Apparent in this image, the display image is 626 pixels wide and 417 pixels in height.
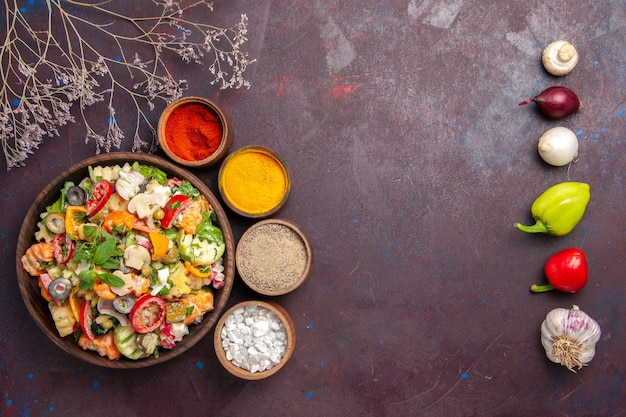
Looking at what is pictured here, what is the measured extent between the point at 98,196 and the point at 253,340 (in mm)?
973

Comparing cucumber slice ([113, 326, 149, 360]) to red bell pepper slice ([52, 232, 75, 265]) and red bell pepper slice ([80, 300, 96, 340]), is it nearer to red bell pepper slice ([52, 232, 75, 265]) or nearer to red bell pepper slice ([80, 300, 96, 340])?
red bell pepper slice ([80, 300, 96, 340])

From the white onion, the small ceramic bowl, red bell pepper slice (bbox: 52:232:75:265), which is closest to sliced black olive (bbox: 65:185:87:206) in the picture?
red bell pepper slice (bbox: 52:232:75:265)

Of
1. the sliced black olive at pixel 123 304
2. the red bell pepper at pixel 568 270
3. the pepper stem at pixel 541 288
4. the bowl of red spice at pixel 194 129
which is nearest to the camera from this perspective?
the sliced black olive at pixel 123 304

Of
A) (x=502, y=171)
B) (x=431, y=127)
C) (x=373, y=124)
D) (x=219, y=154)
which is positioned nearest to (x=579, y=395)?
(x=502, y=171)

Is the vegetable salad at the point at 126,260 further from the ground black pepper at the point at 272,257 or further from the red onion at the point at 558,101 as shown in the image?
the red onion at the point at 558,101

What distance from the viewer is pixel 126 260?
2.38 metres

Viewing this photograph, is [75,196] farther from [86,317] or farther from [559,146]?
[559,146]

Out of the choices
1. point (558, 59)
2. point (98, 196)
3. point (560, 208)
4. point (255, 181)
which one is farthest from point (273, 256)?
point (558, 59)

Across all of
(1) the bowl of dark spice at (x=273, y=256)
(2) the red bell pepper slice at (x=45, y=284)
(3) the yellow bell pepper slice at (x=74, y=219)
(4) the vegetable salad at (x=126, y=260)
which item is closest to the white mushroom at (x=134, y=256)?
(4) the vegetable salad at (x=126, y=260)

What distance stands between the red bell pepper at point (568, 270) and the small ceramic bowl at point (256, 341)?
1338 mm

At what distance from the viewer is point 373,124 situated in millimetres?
2934

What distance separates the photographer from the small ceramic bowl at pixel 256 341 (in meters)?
2.68

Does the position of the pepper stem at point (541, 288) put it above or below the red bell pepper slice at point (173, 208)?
below

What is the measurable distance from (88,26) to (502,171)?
226cm
